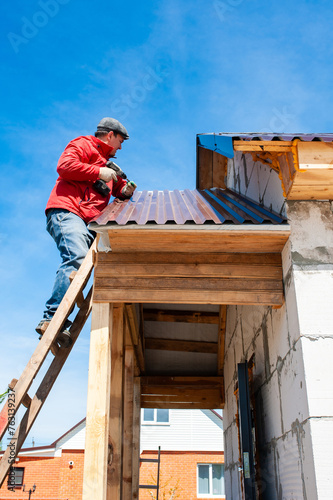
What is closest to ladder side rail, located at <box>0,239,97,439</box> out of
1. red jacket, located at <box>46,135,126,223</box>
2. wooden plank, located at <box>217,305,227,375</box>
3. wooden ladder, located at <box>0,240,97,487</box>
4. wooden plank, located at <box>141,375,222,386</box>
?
wooden ladder, located at <box>0,240,97,487</box>

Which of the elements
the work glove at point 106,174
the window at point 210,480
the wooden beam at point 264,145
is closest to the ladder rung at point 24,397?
the work glove at point 106,174

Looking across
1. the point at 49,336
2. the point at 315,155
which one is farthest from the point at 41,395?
the point at 315,155

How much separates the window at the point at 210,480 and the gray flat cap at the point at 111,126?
17062 millimetres

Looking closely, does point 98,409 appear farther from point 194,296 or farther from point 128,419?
point 128,419

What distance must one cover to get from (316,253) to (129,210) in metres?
1.64

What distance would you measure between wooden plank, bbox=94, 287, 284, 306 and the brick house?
16.7 metres

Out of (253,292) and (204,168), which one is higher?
(204,168)

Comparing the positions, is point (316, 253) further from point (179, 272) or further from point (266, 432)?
point (266, 432)

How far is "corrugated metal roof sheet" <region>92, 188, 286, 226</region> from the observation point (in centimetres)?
367

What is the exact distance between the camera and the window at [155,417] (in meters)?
20.6

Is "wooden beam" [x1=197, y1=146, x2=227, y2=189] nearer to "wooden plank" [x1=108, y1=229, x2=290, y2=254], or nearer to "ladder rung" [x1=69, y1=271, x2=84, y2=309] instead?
"wooden plank" [x1=108, y1=229, x2=290, y2=254]

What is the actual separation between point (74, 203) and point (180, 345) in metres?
4.04

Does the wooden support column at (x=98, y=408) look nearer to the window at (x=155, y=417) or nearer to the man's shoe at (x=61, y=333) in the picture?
the man's shoe at (x=61, y=333)

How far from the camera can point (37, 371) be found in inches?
134
